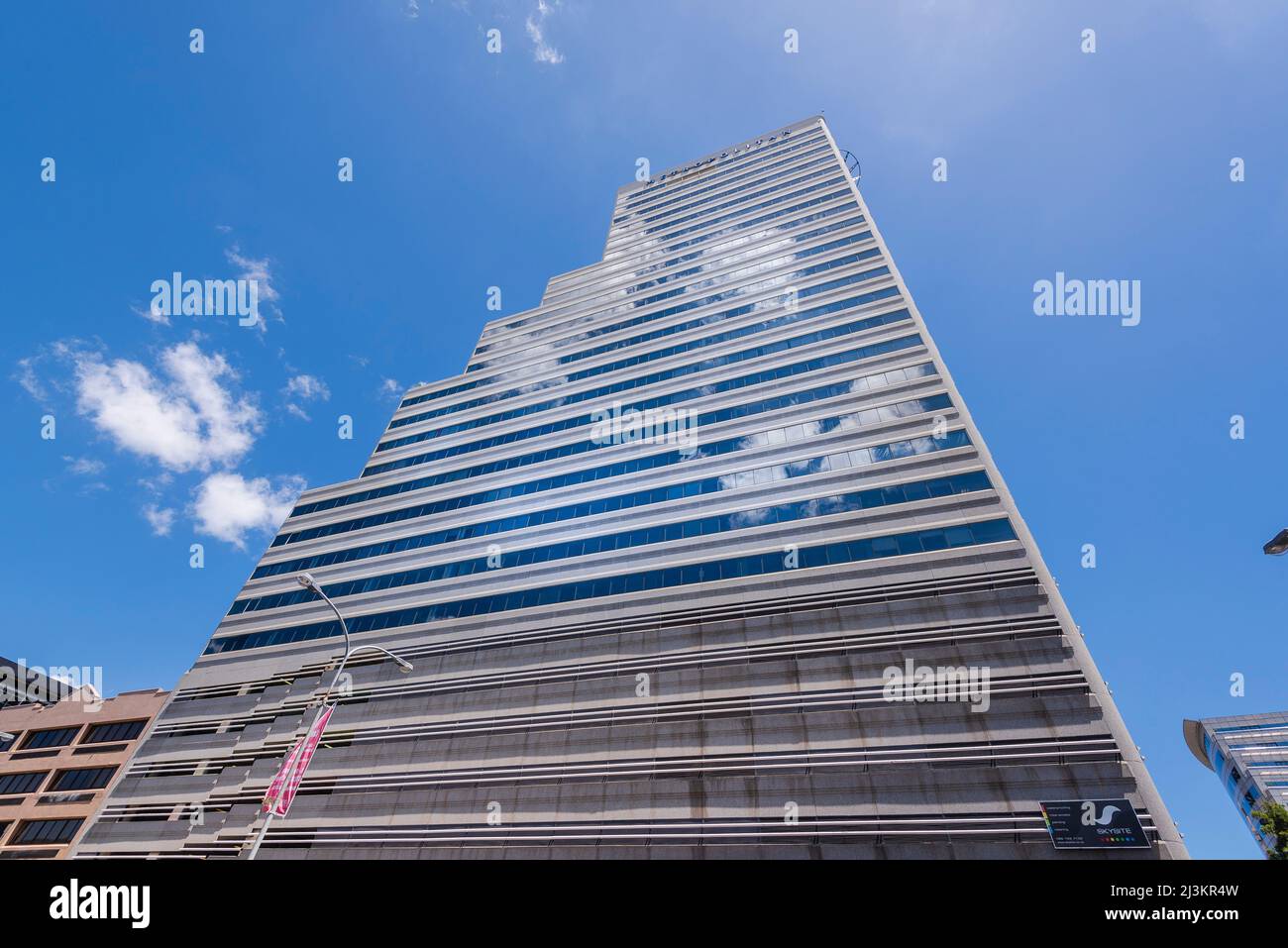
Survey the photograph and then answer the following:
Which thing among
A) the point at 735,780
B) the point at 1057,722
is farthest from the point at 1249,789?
the point at 735,780

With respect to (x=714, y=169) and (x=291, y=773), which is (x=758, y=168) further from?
(x=291, y=773)

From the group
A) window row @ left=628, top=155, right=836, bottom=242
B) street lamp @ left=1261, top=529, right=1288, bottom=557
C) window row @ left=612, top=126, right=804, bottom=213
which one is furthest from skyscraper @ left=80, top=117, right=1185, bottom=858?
window row @ left=612, top=126, right=804, bottom=213

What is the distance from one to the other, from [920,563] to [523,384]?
3404 centimetres

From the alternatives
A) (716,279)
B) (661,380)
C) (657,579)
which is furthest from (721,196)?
(657,579)

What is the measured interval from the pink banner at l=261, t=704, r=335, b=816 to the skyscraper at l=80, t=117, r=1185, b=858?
1206 cm

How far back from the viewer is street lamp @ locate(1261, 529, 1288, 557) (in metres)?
23.0

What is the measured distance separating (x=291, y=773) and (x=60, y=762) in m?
38.6

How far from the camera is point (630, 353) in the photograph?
45.1 metres

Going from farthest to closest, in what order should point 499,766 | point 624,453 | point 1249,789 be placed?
point 1249,789
point 624,453
point 499,766

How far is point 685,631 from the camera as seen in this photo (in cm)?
2639

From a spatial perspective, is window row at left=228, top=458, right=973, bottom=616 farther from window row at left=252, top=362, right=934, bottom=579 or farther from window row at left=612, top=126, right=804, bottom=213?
window row at left=612, top=126, right=804, bottom=213
